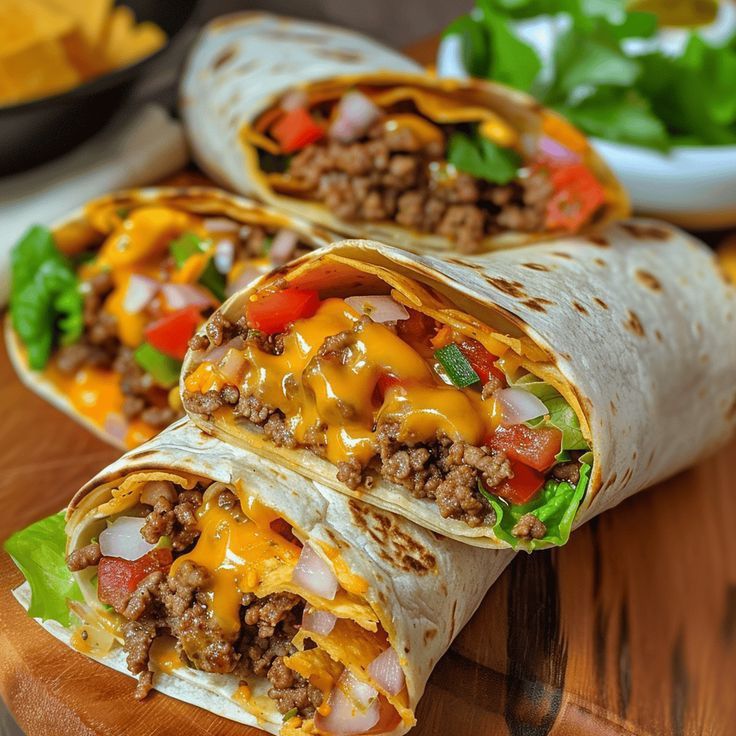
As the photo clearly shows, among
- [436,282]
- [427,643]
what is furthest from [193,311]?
[427,643]

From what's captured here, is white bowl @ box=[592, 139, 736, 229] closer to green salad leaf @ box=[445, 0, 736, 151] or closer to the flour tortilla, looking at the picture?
green salad leaf @ box=[445, 0, 736, 151]

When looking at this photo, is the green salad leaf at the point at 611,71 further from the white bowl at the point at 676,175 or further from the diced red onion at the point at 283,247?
the diced red onion at the point at 283,247

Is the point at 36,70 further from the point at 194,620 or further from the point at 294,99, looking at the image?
the point at 194,620

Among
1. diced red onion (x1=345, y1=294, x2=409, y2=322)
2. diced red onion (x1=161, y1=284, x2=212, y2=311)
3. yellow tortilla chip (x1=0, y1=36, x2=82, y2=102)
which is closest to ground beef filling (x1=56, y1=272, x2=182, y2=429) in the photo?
diced red onion (x1=161, y1=284, x2=212, y2=311)

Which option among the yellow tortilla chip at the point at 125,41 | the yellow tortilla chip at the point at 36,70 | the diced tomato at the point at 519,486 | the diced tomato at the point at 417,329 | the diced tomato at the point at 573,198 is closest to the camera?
the diced tomato at the point at 519,486

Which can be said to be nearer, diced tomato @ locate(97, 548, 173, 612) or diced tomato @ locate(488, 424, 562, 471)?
diced tomato @ locate(488, 424, 562, 471)

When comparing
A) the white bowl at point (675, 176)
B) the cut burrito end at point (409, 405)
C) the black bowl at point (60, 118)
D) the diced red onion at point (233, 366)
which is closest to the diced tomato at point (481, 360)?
the cut burrito end at point (409, 405)

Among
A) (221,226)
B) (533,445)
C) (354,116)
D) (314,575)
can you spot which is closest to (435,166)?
(354,116)
